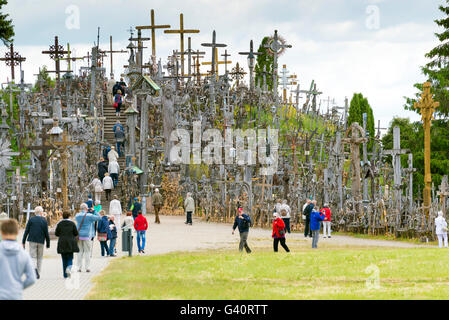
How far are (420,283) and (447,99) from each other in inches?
1000

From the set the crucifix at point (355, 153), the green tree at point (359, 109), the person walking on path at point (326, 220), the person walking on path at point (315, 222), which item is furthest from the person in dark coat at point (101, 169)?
the green tree at point (359, 109)

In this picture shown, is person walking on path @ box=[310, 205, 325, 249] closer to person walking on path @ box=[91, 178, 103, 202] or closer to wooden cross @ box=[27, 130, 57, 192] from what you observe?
wooden cross @ box=[27, 130, 57, 192]

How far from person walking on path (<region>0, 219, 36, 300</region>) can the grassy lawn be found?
187 inches

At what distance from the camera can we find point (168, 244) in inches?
1009

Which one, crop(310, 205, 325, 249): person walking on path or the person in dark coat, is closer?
crop(310, 205, 325, 249): person walking on path

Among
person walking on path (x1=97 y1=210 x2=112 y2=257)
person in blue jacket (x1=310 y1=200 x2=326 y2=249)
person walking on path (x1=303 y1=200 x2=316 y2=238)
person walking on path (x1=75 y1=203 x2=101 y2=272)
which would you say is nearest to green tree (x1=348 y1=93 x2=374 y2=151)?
person walking on path (x1=303 y1=200 x2=316 y2=238)

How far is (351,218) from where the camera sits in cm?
3123

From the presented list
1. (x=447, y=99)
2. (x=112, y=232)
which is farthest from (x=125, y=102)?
(x=112, y=232)

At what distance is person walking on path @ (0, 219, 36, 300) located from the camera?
9.77m

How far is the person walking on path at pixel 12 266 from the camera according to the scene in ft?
32.1

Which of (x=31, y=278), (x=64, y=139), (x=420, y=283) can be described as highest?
(x=64, y=139)

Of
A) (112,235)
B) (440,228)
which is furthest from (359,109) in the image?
(112,235)
